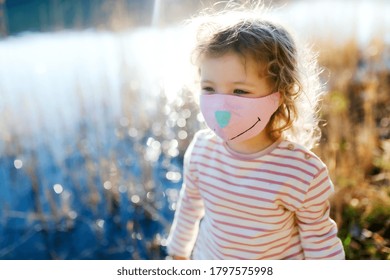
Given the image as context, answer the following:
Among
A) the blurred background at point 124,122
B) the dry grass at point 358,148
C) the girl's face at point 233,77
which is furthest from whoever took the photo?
the blurred background at point 124,122

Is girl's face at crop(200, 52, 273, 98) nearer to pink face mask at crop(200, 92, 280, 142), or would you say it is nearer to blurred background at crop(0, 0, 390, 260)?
pink face mask at crop(200, 92, 280, 142)

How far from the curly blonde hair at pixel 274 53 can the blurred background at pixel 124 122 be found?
0.75 m


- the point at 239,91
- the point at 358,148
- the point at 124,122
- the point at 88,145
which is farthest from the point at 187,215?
the point at 124,122

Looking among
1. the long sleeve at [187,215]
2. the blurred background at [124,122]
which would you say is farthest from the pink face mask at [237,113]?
the blurred background at [124,122]

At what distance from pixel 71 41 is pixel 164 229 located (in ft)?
5.64

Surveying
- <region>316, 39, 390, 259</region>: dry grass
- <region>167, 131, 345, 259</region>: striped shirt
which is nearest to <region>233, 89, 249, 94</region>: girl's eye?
<region>167, 131, 345, 259</region>: striped shirt

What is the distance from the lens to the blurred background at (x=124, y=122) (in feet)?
7.14

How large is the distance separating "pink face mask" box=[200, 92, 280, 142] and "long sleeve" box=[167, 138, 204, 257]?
17 cm

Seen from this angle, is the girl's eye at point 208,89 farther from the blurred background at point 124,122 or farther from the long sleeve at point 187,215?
the blurred background at point 124,122

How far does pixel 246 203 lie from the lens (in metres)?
Answer: 1.13

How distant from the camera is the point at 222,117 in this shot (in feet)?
3.57

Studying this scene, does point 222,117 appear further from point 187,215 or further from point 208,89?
point 187,215

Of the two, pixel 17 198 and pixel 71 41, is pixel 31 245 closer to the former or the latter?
pixel 17 198
